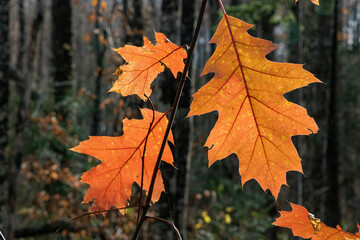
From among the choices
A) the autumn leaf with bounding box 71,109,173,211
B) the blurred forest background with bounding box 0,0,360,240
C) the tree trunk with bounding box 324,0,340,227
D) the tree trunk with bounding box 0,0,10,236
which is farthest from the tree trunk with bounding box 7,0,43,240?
the tree trunk with bounding box 324,0,340,227

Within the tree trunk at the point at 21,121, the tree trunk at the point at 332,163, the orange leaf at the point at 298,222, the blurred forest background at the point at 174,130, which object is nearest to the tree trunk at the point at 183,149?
the blurred forest background at the point at 174,130

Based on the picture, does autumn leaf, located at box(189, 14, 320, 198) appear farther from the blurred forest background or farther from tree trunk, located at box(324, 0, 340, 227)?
tree trunk, located at box(324, 0, 340, 227)

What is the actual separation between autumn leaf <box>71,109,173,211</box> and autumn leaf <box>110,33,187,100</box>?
0.06 meters

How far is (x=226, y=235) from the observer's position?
6.22 meters

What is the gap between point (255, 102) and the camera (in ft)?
2.39

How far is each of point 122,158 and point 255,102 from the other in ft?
1.09

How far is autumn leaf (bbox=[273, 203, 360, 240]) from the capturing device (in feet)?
2.55

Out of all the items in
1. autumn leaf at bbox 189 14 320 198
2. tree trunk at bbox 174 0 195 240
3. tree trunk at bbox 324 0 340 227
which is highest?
autumn leaf at bbox 189 14 320 198

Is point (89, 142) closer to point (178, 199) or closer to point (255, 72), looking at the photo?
point (255, 72)

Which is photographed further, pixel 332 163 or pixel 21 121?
pixel 332 163

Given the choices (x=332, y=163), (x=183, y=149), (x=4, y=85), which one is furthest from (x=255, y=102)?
(x=332, y=163)

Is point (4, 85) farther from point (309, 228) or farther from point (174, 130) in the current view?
point (309, 228)

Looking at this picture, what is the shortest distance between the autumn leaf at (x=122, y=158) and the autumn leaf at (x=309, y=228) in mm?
326

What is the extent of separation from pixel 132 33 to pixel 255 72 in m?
4.51
